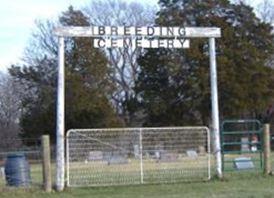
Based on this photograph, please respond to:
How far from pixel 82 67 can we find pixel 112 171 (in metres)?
41.9

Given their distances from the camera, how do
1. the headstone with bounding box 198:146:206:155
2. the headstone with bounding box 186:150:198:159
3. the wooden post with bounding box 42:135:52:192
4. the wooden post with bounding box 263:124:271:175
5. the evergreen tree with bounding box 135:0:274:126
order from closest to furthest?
the wooden post with bounding box 42:135:52:192 → the headstone with bounding box 186:150:198:159 → the headstone with bounding box 198:146:206:155 → the wooden post with bounding box 263:124:271:175 → the evergreen tree with bounding box 135:0:274:126

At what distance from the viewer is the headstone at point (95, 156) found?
68.4 ft

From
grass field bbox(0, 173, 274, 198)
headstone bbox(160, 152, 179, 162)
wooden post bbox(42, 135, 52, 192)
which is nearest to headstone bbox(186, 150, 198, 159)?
headstone bbox(160, 152, 179, 162)

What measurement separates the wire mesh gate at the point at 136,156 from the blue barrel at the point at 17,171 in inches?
51.5

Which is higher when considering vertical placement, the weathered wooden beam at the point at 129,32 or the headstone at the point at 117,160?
the weathered wooden beam at the point at 129,32

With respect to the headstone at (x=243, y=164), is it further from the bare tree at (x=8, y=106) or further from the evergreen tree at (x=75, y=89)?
the bare tree at (x=8, y=106)

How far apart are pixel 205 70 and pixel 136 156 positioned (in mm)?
40369

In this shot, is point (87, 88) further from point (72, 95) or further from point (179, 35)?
point (179, 35)

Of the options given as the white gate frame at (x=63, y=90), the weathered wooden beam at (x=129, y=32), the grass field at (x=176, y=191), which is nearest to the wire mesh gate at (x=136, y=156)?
the white gate frame at (x=63, y=90)

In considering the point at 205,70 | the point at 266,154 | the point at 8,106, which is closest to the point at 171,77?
the point at 205,70

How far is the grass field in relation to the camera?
59.0 feet

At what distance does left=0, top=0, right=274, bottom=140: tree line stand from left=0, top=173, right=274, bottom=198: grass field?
40.3 metres

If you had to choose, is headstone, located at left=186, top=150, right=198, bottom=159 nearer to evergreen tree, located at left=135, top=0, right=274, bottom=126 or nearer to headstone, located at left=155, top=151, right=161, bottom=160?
headstone, located at left=155, top=151, right=161, bottom=160

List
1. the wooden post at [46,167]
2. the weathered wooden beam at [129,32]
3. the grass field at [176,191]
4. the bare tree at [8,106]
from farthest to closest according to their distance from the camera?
the bare tree at [8,106] → the weathered wooden beam at [129,32] → the wooden post at [46,167] → the grass field at [176,191]
